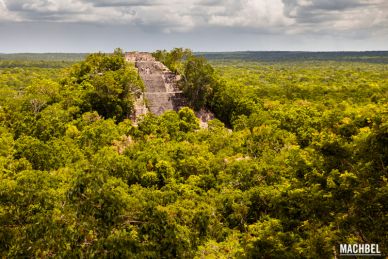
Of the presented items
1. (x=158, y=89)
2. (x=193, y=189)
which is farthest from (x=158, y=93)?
(x=193, y=189)

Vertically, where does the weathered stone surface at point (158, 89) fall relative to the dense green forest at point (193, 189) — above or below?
above

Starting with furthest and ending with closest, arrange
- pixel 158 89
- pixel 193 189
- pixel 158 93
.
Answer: pixel 158 89 < pixel 158 93 < pixel 193 189

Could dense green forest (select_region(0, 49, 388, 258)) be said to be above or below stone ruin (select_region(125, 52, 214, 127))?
below

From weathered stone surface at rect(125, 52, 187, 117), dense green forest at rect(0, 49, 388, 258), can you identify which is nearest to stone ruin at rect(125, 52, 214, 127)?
weathered stone surface at rect(125, 52, 187, 117)

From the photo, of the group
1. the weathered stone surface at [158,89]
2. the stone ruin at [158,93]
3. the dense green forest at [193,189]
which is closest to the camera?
the dense green forest at [193,189]

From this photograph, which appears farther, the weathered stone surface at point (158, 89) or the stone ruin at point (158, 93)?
the weathered stone surface at point (158, 89)

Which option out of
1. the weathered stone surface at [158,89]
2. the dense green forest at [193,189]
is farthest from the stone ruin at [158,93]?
the dense green forest at [193,189]

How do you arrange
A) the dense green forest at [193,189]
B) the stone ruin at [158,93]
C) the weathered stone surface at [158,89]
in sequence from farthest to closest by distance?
the weathered stone surface at [158,89], the stone ruin at [158,93], the dense green forest at [193,189]

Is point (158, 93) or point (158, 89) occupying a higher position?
point (158, 89)

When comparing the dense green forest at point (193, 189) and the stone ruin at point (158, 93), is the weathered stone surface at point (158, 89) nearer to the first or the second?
the stone ruin at point (158, 93)

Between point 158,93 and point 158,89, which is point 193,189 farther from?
point 158,89

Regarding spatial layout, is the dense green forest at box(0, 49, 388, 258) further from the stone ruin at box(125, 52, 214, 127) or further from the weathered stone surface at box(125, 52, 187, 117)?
the weathered stone surface at box(125, 52, 187, 117)

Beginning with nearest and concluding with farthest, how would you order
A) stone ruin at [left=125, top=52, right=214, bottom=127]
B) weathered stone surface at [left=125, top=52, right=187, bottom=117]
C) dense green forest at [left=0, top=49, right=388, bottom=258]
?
dense green forest at [left=0, top=49, right=388, bottom=258]
stone ruin at [left=125, top=52, right=214, bottom=127]
weathered stone surface at [left=125, top=52, right=187, bottom=117]
